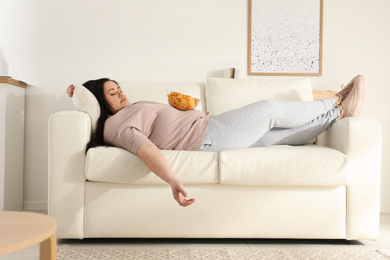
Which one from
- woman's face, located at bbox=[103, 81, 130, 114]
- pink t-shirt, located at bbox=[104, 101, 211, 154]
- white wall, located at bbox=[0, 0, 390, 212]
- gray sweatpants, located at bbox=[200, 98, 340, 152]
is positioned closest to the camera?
pink t-shirt, located at bbox=[104, 101, 211, 154]

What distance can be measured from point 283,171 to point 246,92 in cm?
86

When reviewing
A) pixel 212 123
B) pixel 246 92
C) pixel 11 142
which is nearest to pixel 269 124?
pixel 212 123

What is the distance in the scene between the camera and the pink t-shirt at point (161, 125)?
2113mm

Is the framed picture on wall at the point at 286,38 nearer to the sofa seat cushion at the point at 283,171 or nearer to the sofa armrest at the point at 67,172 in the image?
the sofa seat cushion at the point at 283,171

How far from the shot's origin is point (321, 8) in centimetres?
311

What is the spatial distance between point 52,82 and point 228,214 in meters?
1.76

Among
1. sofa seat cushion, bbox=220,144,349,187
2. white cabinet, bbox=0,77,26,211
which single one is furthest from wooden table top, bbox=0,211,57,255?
white cabinet, bbox=0,77,26,211

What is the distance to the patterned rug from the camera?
181cm

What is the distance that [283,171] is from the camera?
1.98m

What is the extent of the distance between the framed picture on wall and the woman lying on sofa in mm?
738

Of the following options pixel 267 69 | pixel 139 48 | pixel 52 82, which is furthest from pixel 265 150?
pixel 52 82

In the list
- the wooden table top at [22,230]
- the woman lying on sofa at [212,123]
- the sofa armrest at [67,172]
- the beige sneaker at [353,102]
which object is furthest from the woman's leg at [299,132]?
the wooden table top at [22,230]

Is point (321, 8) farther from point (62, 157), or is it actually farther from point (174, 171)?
point (62, 157)

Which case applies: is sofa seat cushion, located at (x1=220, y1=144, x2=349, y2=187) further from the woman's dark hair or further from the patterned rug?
the woman's dark hair
